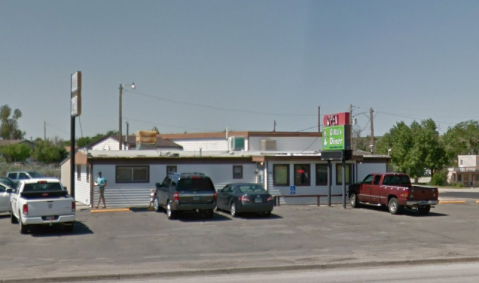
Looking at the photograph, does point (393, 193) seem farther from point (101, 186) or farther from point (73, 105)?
point (73, 105)

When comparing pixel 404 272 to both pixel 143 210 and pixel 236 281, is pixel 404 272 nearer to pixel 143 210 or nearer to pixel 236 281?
pixel 236 281

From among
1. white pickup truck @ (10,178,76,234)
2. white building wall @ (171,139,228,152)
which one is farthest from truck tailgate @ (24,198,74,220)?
white building wall @ (171,139,228,152)

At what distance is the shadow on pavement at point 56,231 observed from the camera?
20.2 metres

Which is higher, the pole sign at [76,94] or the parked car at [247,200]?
the pole sign at [76,94]

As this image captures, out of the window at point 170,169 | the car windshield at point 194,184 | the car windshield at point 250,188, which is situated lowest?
the car windshield at point 250,188

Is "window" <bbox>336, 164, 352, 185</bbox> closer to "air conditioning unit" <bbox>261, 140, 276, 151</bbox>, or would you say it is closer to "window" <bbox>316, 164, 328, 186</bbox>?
"window" <bbox>316, 164, 328, 186</bbox>

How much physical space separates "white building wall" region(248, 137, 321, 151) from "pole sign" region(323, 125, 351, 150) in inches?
410

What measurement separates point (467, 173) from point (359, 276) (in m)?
70.9

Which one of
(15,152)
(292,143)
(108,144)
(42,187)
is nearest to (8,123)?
(15,152)

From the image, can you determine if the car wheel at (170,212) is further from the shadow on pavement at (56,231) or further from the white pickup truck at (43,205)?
the white pickup truck at (43,205)

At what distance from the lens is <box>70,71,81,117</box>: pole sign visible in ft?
93.1

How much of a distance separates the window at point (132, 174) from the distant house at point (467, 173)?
5889 cm

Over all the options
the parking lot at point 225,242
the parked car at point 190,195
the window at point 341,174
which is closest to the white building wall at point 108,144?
the window at point 341,174

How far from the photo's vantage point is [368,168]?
34688 mm
